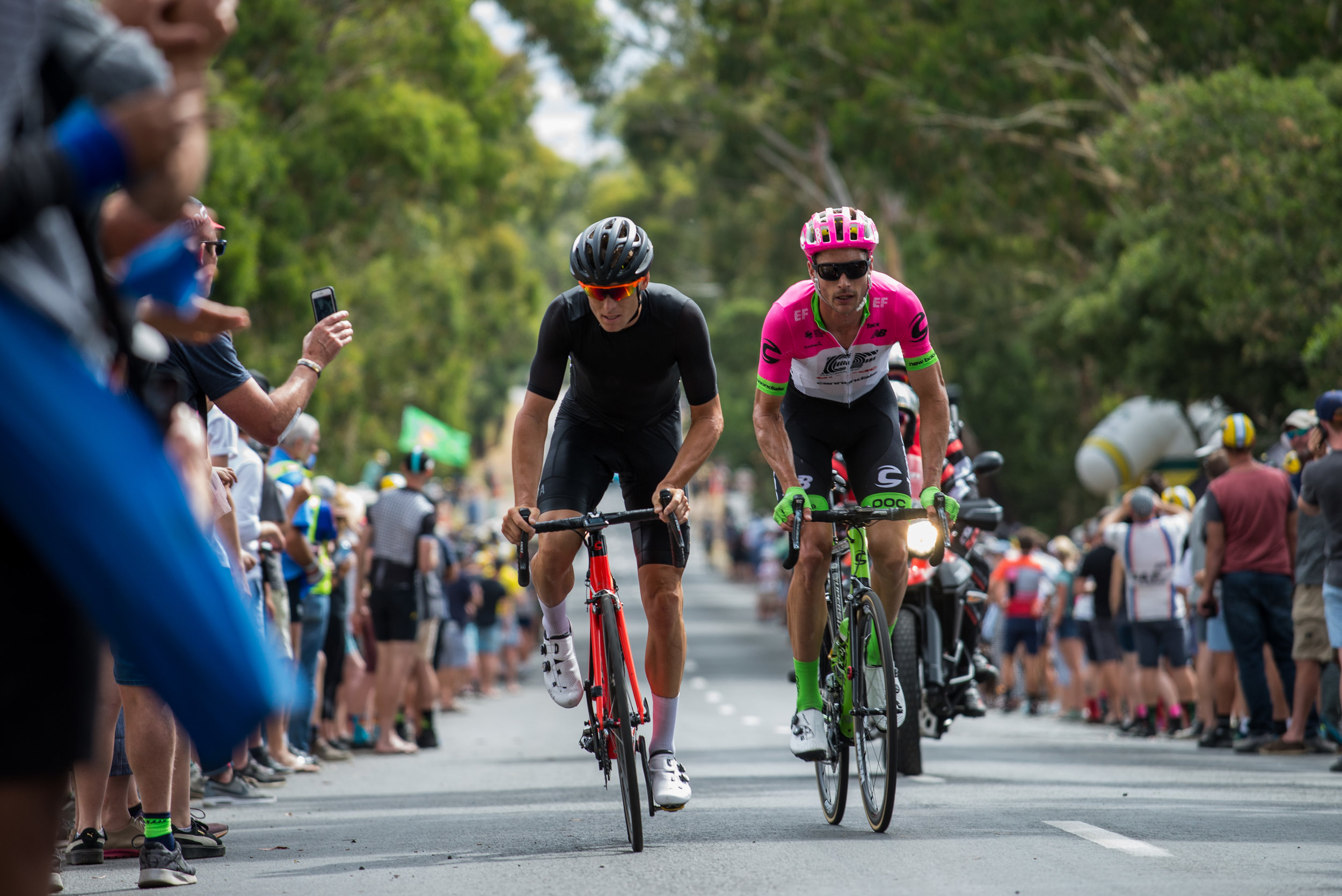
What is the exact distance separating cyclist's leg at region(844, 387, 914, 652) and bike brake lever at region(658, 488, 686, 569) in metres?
1.08

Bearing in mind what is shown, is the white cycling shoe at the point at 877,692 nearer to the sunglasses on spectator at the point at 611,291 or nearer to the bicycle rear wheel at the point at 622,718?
the bicycle rear wheel at the point at 622,718

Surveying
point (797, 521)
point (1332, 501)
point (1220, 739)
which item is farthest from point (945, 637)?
point (1220, 739)

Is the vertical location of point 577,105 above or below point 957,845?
above

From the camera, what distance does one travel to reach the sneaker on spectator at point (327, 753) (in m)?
14.2

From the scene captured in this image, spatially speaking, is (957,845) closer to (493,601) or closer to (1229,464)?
(1229,464)

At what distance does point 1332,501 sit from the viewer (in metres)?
12.1

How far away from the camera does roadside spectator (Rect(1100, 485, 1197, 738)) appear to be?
16.6 metres

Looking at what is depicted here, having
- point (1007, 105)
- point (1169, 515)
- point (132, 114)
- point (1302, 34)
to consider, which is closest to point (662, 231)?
point (1007, 105)

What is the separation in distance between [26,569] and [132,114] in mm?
743

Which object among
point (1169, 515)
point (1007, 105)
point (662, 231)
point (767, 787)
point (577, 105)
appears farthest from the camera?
point (662, 231)

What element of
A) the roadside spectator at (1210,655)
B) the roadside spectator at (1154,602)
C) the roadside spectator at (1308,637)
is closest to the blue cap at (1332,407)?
the roadside spectator at (1308,637)

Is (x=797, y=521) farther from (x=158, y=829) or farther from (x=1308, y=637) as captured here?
(x=1308, y=637)

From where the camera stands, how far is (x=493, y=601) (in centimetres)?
2519

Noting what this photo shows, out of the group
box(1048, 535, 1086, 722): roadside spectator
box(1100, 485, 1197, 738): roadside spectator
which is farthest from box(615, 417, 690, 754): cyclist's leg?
box(1048, 535, 1086, 722): roadside spectator
